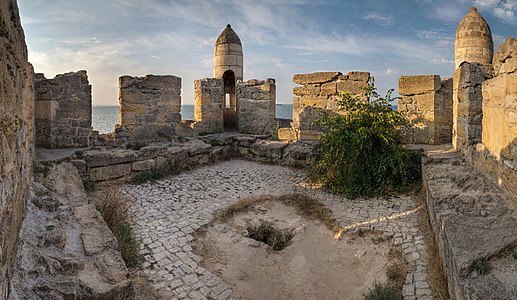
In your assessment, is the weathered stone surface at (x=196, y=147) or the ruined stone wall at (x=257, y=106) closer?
the weathered stone surface at (x=196, y=147)

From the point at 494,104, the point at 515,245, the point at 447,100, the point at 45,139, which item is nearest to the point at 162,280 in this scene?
the point at 515,245

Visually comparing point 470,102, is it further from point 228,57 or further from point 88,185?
point 228,57

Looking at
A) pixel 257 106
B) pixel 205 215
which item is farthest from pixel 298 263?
pixel 257 106

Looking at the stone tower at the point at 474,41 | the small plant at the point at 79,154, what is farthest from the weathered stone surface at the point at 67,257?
the stone tower at the point at 474,41

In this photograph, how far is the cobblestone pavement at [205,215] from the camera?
3.97 metres

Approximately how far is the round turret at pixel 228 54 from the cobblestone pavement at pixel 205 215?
231 inches

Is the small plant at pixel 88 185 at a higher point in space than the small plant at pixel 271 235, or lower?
higher

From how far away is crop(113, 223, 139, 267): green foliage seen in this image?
13.9ft

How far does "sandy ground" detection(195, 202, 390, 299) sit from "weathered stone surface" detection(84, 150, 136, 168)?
3.10 meters

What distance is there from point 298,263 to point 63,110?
584 cm

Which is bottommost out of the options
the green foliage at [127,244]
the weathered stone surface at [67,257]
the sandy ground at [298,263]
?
the sandy ground at [298,263]

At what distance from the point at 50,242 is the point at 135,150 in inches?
208

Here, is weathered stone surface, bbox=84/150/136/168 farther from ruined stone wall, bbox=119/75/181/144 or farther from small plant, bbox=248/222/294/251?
small plant, bbox=248/222/294/251

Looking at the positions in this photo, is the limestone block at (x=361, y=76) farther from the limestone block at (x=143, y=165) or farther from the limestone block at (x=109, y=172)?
the limestone block at (x=109, y=172)
